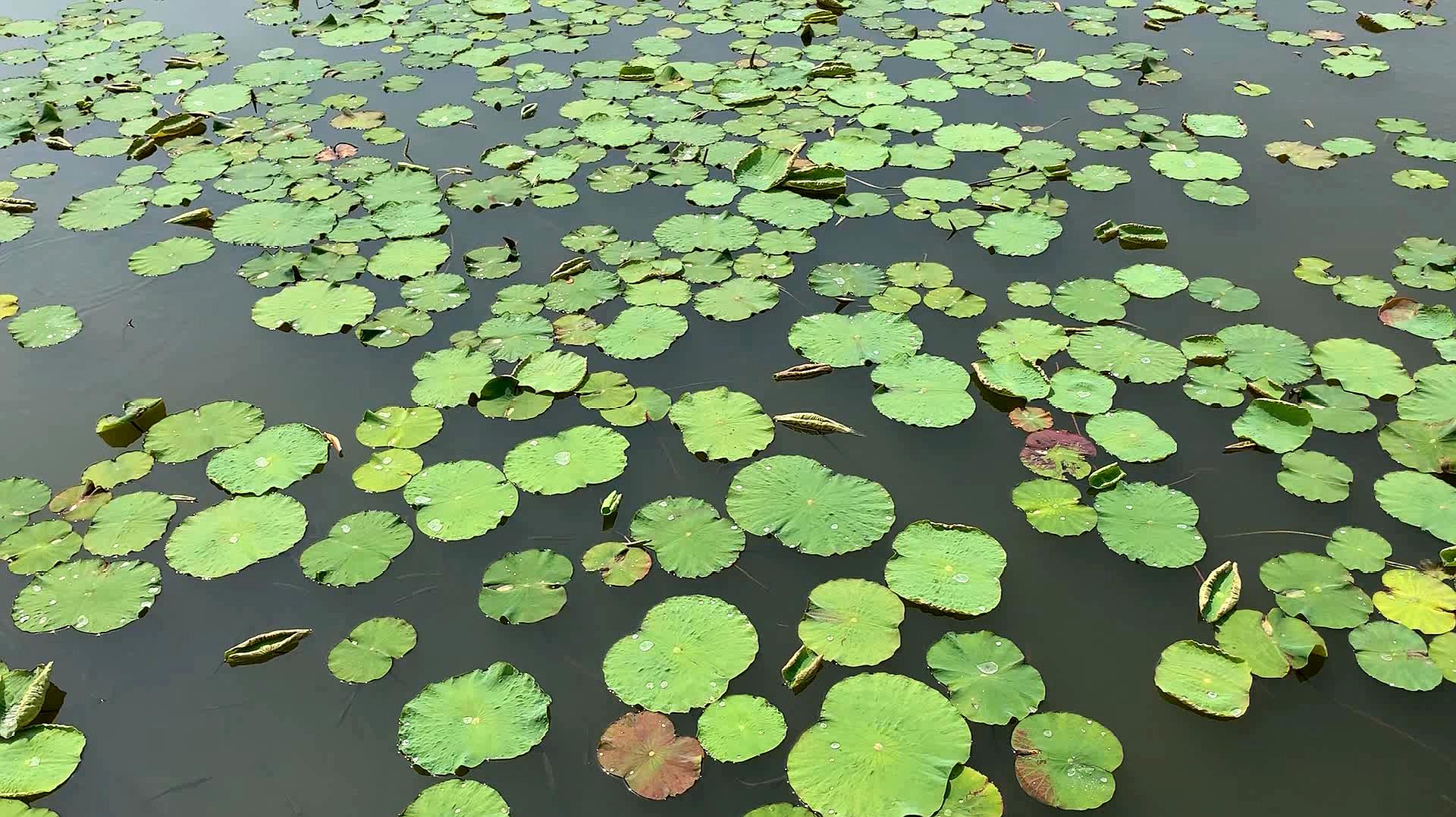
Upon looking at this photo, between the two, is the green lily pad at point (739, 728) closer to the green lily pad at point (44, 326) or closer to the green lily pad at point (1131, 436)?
the green lily pad at point (1131, 436)

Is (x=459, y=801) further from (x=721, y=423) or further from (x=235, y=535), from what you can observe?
(x=721, y=423)

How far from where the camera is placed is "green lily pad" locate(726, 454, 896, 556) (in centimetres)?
432

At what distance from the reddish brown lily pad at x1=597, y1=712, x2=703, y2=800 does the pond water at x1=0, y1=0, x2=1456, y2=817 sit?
0.21 ft

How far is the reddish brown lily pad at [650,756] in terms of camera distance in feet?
11.1

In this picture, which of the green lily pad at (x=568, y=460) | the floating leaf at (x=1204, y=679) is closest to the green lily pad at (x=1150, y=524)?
the floating leaf at (x=1204, y=679)

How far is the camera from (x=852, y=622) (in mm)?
3938

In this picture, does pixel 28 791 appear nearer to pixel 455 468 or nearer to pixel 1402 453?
pixel 455 468

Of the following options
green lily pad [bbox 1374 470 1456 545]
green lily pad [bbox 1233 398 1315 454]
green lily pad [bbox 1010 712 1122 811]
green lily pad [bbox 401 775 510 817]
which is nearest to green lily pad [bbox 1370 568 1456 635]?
green lily pad [bbox 1374 470 1456 545]

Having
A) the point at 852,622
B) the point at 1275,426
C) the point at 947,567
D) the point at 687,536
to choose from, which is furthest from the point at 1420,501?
the point at 687,536

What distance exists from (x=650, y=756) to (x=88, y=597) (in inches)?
109

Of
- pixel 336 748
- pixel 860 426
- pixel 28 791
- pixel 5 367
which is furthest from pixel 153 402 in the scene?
pixel 860 426

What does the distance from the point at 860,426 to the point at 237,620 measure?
126 inches

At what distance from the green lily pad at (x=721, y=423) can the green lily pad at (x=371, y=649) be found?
1690 mm

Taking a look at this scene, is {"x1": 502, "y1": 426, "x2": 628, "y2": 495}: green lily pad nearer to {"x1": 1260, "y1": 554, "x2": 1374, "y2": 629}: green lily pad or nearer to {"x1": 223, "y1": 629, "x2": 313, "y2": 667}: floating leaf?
{"x1": 223, "y1": 629, "x2": 313, "y2": 667}: floating leaf
